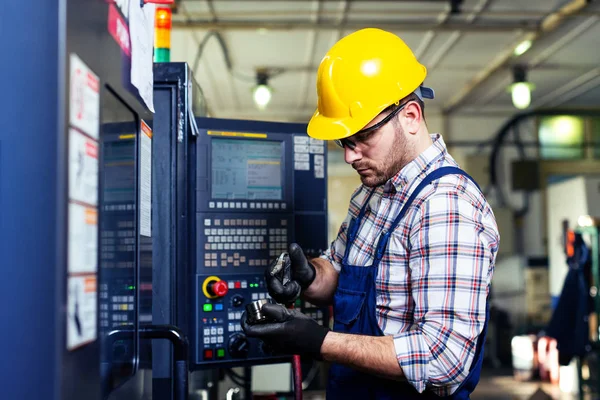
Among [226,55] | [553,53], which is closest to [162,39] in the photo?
[226,55]

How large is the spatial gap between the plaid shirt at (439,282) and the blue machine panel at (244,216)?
1.55 ft

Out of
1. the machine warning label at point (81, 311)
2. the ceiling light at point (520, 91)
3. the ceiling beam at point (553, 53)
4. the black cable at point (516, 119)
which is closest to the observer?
the machine warning label at point (81, 311)

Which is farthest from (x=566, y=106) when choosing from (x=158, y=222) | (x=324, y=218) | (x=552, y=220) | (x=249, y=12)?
(x=158, y=222)

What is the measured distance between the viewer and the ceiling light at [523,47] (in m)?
5.03

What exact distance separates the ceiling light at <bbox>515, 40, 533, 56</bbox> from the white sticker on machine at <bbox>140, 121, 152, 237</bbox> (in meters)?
4.52

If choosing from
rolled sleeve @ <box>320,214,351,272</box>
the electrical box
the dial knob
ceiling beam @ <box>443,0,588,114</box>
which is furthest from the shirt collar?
the electrical box

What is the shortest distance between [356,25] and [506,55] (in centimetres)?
149

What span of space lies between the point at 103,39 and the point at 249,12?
13.1 ft

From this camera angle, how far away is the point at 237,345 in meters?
1.62

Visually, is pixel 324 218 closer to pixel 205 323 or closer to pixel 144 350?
pixel 205 323

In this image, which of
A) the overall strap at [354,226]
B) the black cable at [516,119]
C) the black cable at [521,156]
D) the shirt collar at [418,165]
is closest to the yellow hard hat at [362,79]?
the shirt collar at [418,165]

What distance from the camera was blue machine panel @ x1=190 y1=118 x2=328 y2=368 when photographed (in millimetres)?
1623

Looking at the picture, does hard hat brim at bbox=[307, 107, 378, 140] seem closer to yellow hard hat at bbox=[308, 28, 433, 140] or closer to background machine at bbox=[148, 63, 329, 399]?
yellow hard hat at bbox=[308, 28, 433, 140]

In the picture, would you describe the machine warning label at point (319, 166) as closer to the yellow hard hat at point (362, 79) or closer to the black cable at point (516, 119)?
the yellow hard hat at point (362, 79)
